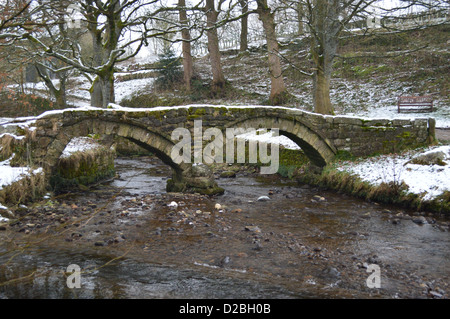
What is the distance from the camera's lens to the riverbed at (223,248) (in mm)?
4762

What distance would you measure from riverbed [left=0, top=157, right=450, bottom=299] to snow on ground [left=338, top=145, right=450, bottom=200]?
0.71 m

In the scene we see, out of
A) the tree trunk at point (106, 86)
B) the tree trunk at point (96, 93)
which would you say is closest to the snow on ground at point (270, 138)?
the tree trunk at point (106, 86)

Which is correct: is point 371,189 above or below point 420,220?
above

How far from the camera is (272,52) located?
46.3 feet

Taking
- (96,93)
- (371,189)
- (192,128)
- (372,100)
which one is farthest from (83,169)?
(372,100)

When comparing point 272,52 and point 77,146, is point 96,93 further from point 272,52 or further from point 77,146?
point 272,52

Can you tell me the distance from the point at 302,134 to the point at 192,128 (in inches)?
126

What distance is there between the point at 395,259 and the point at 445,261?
725 mm

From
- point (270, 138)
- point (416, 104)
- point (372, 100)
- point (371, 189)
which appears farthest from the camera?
point (372, 100)

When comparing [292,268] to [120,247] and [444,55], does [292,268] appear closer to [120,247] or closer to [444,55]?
[120,247]

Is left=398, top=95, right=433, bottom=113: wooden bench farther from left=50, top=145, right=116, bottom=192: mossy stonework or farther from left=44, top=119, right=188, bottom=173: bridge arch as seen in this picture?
left=50, top=145, right=116, bottom=192: mossy stonework

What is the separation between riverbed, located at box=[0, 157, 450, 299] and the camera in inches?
187

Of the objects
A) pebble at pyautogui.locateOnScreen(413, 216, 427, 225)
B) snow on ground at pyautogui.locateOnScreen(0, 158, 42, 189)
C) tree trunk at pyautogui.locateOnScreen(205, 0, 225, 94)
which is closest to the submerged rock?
pebble at pyautogui.locateOnScreen(413, 216, 427, 225)
